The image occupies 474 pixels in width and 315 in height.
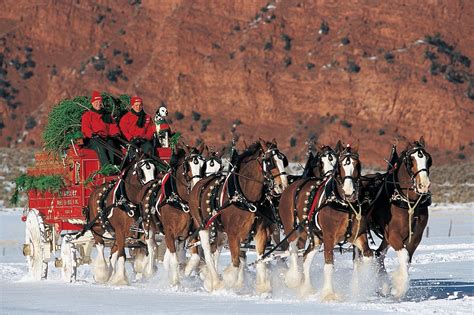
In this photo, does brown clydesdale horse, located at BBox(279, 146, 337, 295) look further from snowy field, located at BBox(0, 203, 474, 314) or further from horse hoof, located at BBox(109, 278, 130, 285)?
horse hoof, located at BBox(109, 278, 130, 285)

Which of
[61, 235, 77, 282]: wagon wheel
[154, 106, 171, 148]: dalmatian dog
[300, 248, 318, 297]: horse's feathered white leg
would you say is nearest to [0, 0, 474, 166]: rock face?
[154, 106, 171, 148]: dalmatian dog

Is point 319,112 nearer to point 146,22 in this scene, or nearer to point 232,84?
point 232,84

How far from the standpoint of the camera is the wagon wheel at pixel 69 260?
21.0 m

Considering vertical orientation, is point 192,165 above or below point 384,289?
above

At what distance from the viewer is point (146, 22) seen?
9262cm

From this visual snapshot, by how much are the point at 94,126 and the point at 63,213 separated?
169cm

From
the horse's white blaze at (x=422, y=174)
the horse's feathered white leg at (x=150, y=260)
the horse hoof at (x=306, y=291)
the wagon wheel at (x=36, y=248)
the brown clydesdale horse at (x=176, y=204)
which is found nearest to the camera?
the horse's white blaze at (x=422, y=174)

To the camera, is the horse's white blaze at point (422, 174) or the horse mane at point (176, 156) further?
the horse mane at point (176, 156)

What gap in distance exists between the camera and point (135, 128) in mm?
22406

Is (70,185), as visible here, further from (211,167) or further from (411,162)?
(411,162)

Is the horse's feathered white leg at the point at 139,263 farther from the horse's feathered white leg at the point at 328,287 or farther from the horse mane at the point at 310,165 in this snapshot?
the horse's feathered white leg at the point at 328,287

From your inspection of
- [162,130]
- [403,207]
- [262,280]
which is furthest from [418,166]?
[162,130]

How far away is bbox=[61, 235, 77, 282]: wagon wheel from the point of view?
2102 cm

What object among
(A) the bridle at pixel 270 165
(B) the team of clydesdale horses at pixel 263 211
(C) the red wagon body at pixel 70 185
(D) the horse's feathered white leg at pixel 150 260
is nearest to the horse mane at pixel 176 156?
(B) the team of clydesdale horses at pixel 263 211
